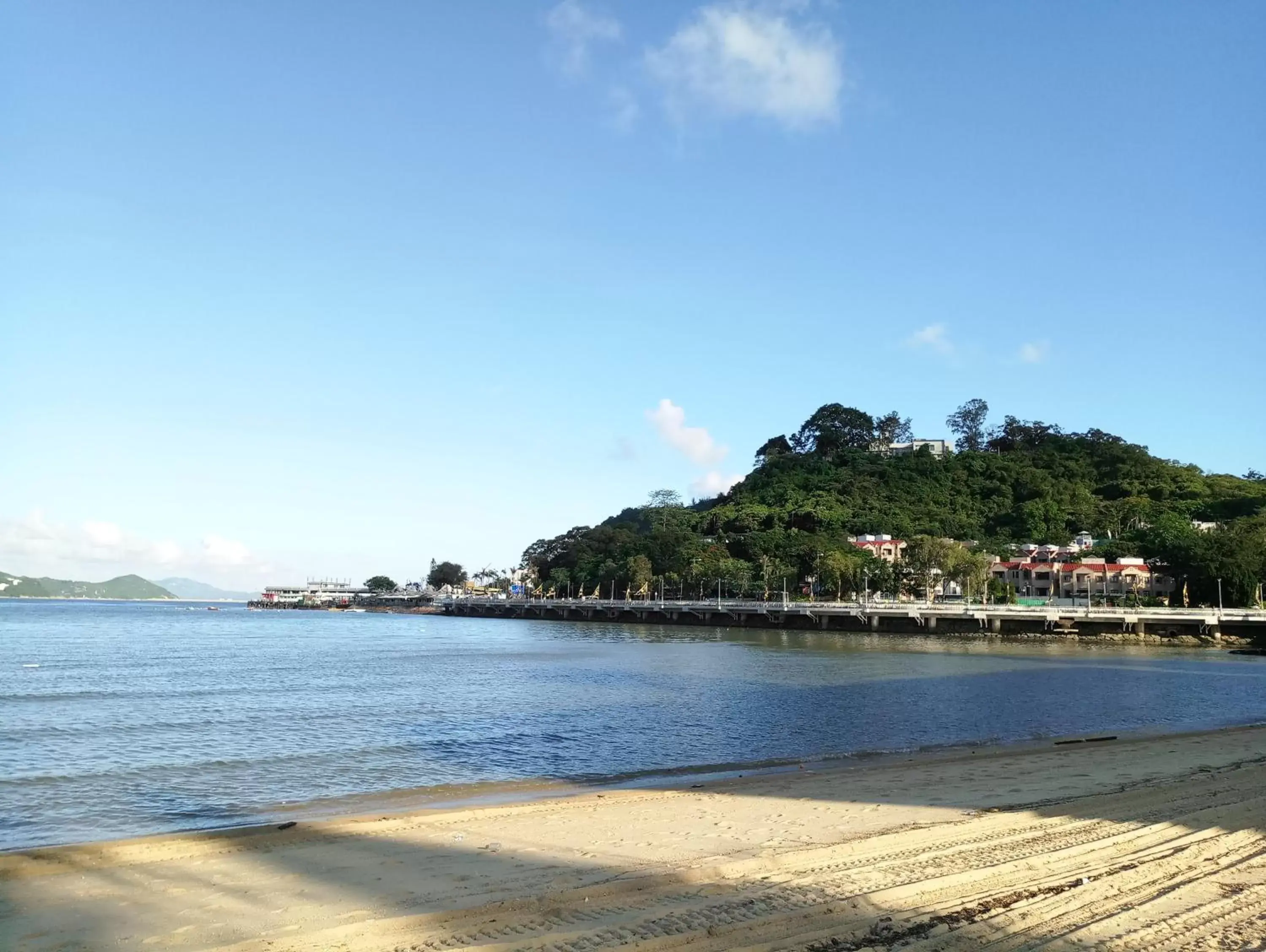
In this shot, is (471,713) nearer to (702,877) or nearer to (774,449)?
(702,877)

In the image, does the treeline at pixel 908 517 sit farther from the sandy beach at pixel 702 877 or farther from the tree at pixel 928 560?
the sandy beach at pixel 702 877

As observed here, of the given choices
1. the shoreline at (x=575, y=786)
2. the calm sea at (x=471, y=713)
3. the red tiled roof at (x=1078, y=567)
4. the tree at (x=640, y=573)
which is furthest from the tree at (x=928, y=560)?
the shoreline at (x=575, y=786)

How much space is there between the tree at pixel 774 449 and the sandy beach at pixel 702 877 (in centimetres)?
17647

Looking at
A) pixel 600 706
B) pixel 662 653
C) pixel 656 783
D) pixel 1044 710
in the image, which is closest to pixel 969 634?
pixel 662 653

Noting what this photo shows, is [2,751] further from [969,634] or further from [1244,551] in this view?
[1244,551]

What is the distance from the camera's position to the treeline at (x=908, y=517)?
10662 centimetres

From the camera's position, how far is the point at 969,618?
85.1 meters

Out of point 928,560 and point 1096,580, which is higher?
point 928,560

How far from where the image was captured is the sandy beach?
286 inches

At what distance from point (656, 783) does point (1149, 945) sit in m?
11.1

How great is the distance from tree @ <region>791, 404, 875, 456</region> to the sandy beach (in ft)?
564

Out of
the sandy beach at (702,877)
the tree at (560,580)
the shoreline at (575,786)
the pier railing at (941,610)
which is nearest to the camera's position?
the sandy beach at (702,877)

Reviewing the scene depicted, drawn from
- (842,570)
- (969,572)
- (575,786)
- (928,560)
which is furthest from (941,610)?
(575,786)

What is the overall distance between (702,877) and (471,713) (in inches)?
799
